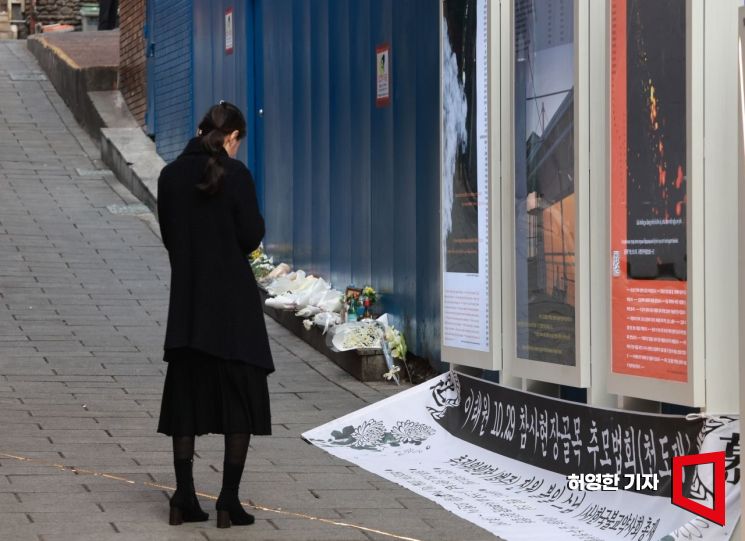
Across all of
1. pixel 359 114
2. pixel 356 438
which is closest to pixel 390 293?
pixel 359 114

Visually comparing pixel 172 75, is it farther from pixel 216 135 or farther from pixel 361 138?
pixel 216 135

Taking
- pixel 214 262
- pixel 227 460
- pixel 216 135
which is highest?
pixel 216 135

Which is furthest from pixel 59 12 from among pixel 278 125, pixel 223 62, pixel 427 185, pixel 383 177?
pixel 427 185

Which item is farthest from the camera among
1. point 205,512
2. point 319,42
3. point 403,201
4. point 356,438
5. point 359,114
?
point 319,42

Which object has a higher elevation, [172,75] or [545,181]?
[172,75]

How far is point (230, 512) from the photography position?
5609 mm

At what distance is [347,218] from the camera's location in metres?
10.8

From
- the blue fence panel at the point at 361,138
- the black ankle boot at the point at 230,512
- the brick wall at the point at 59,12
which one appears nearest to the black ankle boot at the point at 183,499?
the black ankle boot at the point at 230,512

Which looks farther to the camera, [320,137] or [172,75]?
[172,75]

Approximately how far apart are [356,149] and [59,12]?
2695 centimetres

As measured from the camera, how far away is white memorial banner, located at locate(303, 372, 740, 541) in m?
5.43

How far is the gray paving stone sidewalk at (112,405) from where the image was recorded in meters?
5.75

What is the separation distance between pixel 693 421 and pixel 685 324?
15.0 inches

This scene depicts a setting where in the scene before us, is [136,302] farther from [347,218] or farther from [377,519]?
[377,519]
